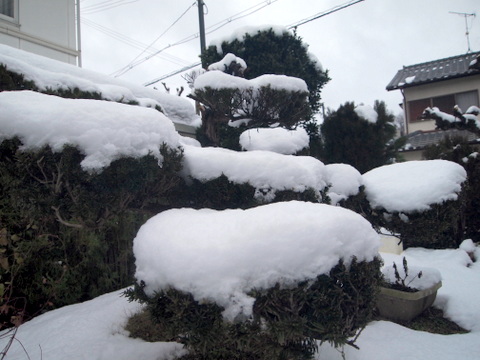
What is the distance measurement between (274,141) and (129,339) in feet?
7.88

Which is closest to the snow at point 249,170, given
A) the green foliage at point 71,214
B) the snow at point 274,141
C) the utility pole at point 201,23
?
the green foliage at point 71,214

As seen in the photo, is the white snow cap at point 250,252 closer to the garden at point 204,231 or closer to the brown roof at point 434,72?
the garden at point 204,231

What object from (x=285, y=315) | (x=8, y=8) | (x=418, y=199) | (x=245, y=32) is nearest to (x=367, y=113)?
(x=245, y=32)

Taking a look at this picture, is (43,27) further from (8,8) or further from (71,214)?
(71,214)

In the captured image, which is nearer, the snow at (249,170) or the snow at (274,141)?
the snow at (249,170)

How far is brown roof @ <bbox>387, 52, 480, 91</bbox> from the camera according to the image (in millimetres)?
11141

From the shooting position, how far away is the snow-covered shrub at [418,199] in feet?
11.1

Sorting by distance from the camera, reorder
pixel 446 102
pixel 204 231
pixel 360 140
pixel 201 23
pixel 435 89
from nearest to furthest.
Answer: pixel 204 231 → pixel 360 140 → pixel 201 23 → pixel 446 102 → pixel 435 89

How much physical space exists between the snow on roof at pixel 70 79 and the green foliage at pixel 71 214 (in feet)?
3.92

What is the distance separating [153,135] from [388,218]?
2.85 m

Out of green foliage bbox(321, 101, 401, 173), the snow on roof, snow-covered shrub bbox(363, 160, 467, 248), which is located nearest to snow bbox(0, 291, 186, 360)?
the snow on roof

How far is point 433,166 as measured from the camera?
3889mm

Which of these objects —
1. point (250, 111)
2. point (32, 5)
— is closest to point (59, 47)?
point (32, 5)

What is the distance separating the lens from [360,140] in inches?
275
